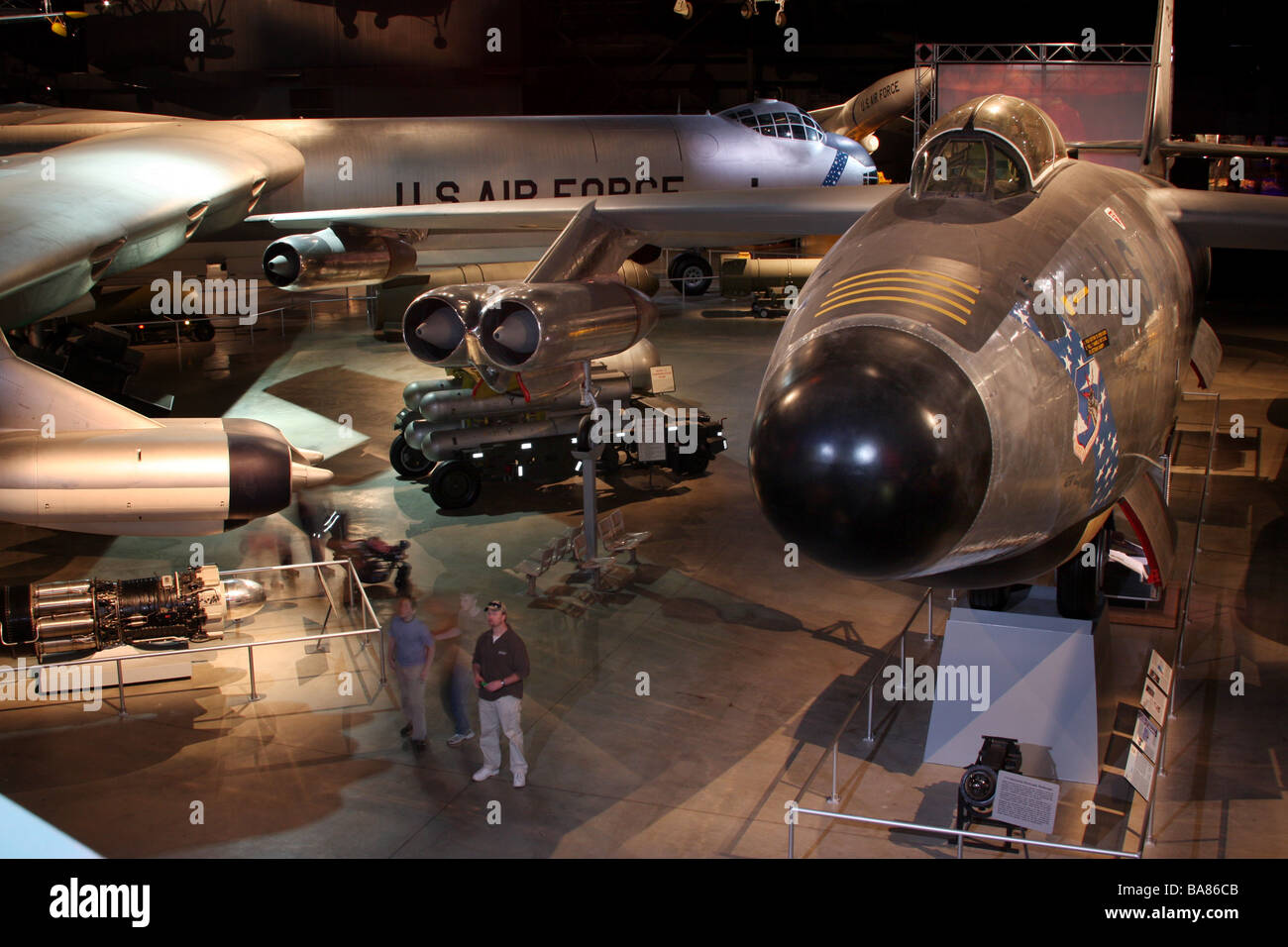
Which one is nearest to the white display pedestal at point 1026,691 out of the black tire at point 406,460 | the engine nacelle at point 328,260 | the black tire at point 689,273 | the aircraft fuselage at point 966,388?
the aircraft fuselage at point 966,388

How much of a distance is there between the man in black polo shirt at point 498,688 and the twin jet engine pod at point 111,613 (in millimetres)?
3219

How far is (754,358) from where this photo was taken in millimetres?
22594

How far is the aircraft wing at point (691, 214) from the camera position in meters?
12.0

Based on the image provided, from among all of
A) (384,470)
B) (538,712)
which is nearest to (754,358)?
(384,470)

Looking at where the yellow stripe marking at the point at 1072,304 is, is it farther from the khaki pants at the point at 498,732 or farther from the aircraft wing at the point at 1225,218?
the khaki pants at the point at 498,732

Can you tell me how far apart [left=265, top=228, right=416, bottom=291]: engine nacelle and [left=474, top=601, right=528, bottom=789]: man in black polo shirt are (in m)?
7.85

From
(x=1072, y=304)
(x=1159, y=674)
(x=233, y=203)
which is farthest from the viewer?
(x=233, y=203)

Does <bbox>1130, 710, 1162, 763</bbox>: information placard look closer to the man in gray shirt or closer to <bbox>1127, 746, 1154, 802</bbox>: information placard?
<bbox>1127, 746, 1154, 802</bbox>: information placard

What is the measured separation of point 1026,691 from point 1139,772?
1268 mm

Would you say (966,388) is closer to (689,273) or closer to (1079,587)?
(1079,587)

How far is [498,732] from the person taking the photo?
833cm

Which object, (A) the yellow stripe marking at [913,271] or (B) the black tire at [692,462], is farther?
(B) the black tire at [692,462]

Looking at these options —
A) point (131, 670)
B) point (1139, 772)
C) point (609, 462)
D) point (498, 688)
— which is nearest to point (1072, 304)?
point (1139, 772)

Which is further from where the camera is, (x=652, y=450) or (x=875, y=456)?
(x=652, y=450)
